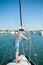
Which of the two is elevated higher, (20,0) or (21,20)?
(20,0)

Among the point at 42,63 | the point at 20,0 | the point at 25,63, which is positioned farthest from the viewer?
the point at 42,63

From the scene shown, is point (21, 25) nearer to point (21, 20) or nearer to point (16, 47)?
point (21, 20)

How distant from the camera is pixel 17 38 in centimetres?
965

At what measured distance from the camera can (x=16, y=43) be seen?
384 inches

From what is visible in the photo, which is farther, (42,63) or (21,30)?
(42,63)

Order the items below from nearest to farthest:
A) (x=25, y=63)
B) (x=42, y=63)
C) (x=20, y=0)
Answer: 1. (x=20, y=0)
2. (x=25, y=63)
3. (x=42, y=63)

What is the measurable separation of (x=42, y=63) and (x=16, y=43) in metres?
7.04

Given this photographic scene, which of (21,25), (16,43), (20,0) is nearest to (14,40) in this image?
(16,43)

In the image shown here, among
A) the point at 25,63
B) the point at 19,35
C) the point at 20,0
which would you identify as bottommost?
the point at 25,63

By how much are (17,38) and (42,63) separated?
721cm

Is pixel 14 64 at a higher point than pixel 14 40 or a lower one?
lower

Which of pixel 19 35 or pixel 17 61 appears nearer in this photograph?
pixel 19 35

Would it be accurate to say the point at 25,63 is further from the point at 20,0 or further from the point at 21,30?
the point at 20,0

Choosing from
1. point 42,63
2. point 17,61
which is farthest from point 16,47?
point 42,63
